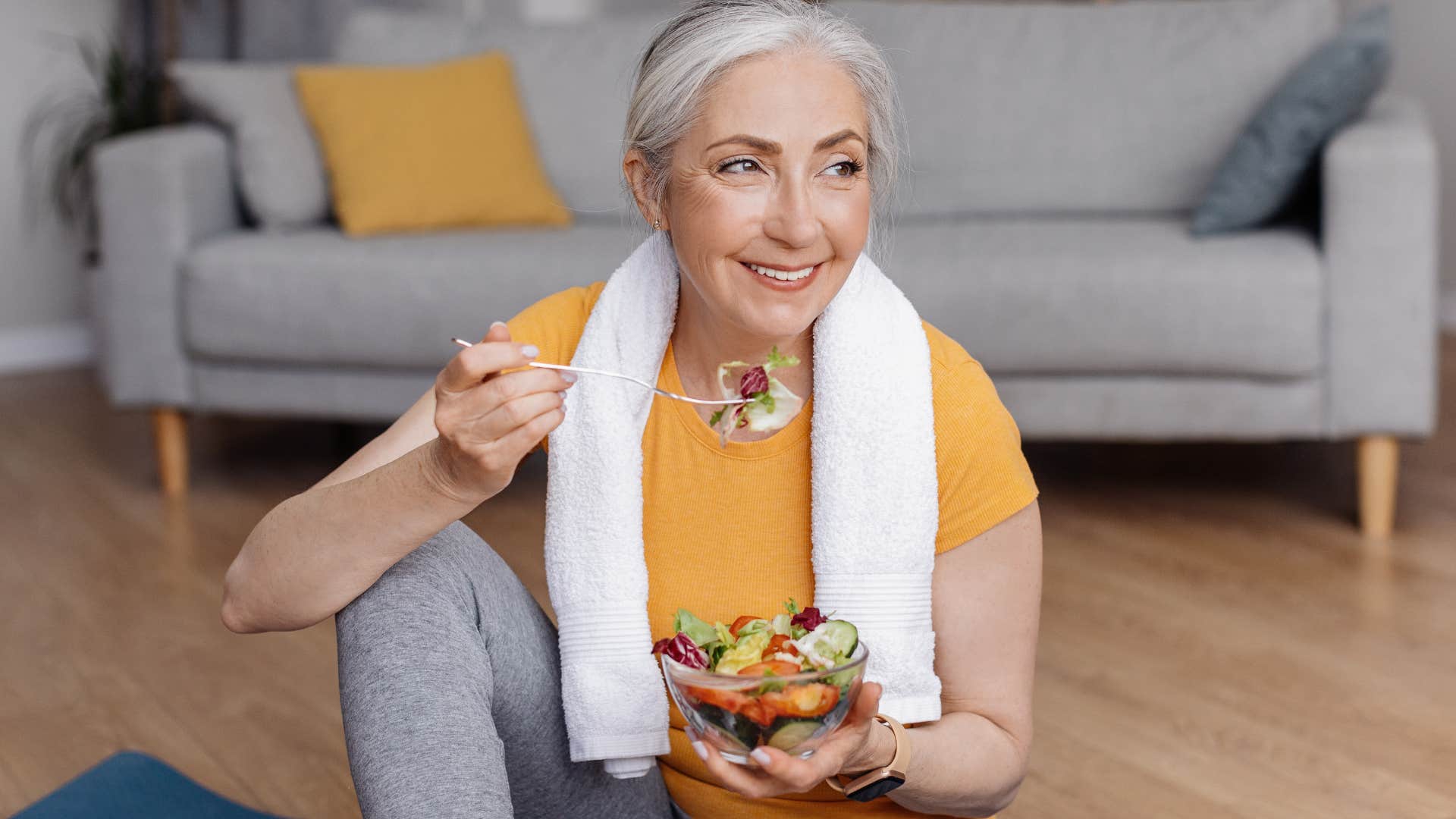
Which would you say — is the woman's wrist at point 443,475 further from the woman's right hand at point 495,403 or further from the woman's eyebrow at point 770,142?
the woman's eyebrow at point 770,142

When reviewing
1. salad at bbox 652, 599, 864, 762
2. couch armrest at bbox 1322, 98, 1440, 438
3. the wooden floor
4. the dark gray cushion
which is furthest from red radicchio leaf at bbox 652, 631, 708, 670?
the dark gray cushion

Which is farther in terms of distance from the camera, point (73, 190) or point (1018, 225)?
point (73, 190)

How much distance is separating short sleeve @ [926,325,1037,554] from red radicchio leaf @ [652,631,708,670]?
30cm

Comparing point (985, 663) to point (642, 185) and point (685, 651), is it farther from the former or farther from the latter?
point (642, 185)

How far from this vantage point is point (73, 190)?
177 inches

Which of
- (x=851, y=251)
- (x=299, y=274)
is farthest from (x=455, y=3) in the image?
(x=851, y=251)

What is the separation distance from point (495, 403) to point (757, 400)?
0.30 metres

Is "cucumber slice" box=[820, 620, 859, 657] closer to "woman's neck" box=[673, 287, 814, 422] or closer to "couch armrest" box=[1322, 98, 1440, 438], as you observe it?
"woman's neck" box=[673, 287, 814, 422]

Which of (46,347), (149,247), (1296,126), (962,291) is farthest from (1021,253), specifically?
(46,347)

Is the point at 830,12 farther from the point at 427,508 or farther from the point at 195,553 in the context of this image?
the point at 195,553

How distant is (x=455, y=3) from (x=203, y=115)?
207cm

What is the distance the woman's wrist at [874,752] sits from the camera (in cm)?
103

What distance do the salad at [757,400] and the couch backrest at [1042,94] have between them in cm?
181

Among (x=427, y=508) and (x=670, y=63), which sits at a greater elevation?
(x=670, y=63)
